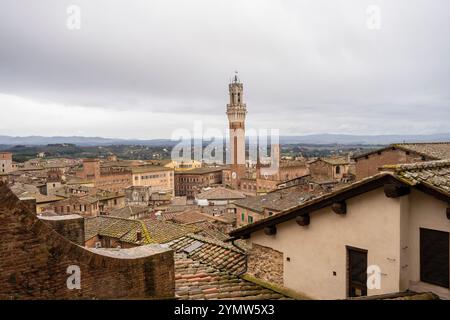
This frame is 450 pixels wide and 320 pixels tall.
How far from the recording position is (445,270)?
534 centimetres

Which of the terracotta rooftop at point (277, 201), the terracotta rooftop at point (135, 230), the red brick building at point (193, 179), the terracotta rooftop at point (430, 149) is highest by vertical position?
the terracotta rooftop at point (430, 149)

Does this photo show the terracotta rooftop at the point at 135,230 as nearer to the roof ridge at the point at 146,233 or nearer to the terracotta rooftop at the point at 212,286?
the roof ridge at the point at 146,233

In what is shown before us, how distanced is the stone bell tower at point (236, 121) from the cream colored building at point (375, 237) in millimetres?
77844

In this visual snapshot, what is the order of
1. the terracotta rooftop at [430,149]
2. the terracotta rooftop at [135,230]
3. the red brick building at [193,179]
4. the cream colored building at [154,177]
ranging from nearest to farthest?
the terracotta rooftop at [135,230] < the terracotta rooftop at [430,149] < the cream colored building at [154,177] < the red brick building at [193,179]

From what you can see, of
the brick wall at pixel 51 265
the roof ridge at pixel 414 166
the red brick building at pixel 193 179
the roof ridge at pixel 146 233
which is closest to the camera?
the brick wall at pixel 51 265

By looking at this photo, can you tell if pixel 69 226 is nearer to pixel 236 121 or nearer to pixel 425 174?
pixel 425 174

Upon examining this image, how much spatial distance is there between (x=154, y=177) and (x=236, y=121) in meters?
30.0

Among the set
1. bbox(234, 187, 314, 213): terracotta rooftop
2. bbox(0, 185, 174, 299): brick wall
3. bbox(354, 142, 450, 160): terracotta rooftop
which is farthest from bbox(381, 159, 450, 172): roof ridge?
bbox(234, 187, 314, 213): terracotta rooftop

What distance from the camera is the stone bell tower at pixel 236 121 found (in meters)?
86.3

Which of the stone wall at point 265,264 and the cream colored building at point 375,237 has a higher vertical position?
the cream colored building at point 375,237

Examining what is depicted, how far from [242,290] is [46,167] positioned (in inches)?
4518

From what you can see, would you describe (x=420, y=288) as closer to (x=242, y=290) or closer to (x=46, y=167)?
(x=242, y=290)

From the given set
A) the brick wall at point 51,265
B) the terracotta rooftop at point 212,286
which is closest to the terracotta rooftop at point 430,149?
the terracotta rooftop at point 212,286
